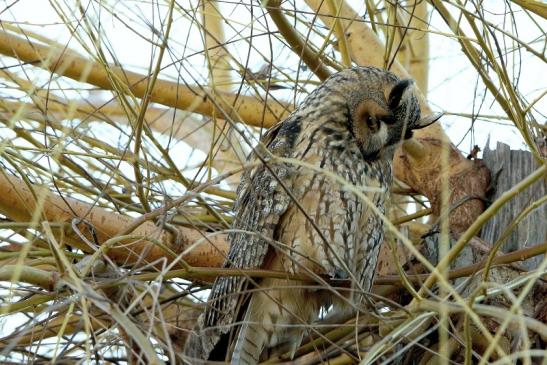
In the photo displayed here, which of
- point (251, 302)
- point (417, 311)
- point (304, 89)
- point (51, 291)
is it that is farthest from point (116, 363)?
point (304, 89)

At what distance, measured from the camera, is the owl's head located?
291 centimetres

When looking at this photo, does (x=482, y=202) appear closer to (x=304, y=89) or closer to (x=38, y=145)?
(x=304, y=89)

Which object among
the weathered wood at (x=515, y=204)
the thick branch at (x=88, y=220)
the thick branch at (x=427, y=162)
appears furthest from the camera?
the thick branch at (x=427, y=162)

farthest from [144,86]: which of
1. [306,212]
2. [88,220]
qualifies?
[306,212]

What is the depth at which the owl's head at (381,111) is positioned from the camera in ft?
9.54

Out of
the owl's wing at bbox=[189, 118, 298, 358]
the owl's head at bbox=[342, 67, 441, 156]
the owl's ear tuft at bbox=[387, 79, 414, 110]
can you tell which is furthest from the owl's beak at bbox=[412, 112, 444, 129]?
the owl's wing at bbox=[189, 118, 298, 358]

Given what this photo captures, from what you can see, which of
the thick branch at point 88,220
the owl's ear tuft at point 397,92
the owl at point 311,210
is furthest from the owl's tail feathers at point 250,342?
the owl's ear tuft at point 397,92

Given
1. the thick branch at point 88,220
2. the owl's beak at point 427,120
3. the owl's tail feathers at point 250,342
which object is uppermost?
the owl's beak at point 427,120

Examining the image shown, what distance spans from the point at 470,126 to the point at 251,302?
1005 mm

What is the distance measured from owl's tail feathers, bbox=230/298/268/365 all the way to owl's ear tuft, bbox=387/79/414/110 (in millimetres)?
792

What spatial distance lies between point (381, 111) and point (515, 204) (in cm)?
67

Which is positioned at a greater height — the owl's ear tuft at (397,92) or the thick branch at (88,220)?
the owl's ear tuft at (397,92)

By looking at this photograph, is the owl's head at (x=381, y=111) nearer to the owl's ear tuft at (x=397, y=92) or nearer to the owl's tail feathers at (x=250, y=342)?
the owl's ear tuft at (x=397, y=92)

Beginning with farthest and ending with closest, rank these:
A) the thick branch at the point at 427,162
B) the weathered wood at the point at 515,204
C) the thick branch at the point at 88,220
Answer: the thick branch at the point at 427,162
the weathered wood at the point at 515,204
the thick branch at the point at 88,220
